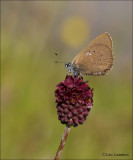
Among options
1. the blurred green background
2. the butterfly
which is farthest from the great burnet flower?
the blurred green background

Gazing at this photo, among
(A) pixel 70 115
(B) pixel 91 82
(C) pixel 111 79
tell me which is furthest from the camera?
(C) pixel 111 79

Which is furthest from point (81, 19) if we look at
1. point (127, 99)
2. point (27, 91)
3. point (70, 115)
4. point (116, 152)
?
point (70, 115)

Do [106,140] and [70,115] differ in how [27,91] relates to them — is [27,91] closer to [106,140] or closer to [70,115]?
[106,140]

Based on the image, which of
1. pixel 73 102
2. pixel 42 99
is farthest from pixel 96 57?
pixel 42 99

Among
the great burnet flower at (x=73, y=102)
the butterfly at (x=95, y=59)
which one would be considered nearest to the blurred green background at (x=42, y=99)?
the butterfly at (x=95, y=59)

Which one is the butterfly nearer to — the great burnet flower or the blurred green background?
the great burnet flower
